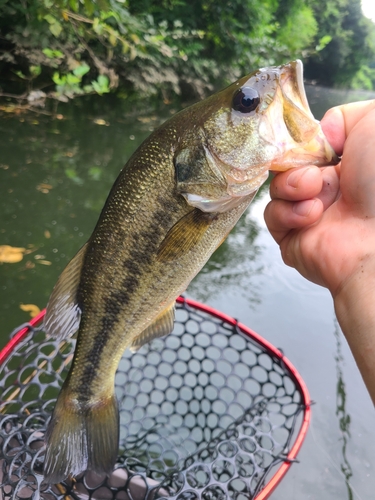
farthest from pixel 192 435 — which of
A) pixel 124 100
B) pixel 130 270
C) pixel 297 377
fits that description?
pixel 124 100

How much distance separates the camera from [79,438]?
4.91 ft

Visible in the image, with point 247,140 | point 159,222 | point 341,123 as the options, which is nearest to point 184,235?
point 159,222

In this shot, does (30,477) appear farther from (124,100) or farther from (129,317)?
(124,100)

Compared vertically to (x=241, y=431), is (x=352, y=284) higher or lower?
higher

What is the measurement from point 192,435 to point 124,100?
8427mm

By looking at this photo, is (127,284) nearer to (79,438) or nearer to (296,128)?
(79,438)

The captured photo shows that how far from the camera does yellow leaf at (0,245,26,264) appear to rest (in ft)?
10.6

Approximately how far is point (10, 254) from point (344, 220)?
9.20ft

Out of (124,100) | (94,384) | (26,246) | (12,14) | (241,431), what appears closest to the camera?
(94,384)

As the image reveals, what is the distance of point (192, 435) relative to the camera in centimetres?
219

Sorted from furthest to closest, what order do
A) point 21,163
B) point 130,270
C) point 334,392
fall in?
point 21,163 < point 334,392 < point 130,270

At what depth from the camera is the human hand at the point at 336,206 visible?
136cm

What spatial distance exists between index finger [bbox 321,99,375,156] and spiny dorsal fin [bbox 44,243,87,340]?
1135 mm

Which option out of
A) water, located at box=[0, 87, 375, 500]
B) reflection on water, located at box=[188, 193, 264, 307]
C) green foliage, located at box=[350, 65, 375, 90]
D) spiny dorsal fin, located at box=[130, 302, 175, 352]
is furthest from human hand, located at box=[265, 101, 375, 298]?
green foliage, located at box=[350, 65, 375, 90]
